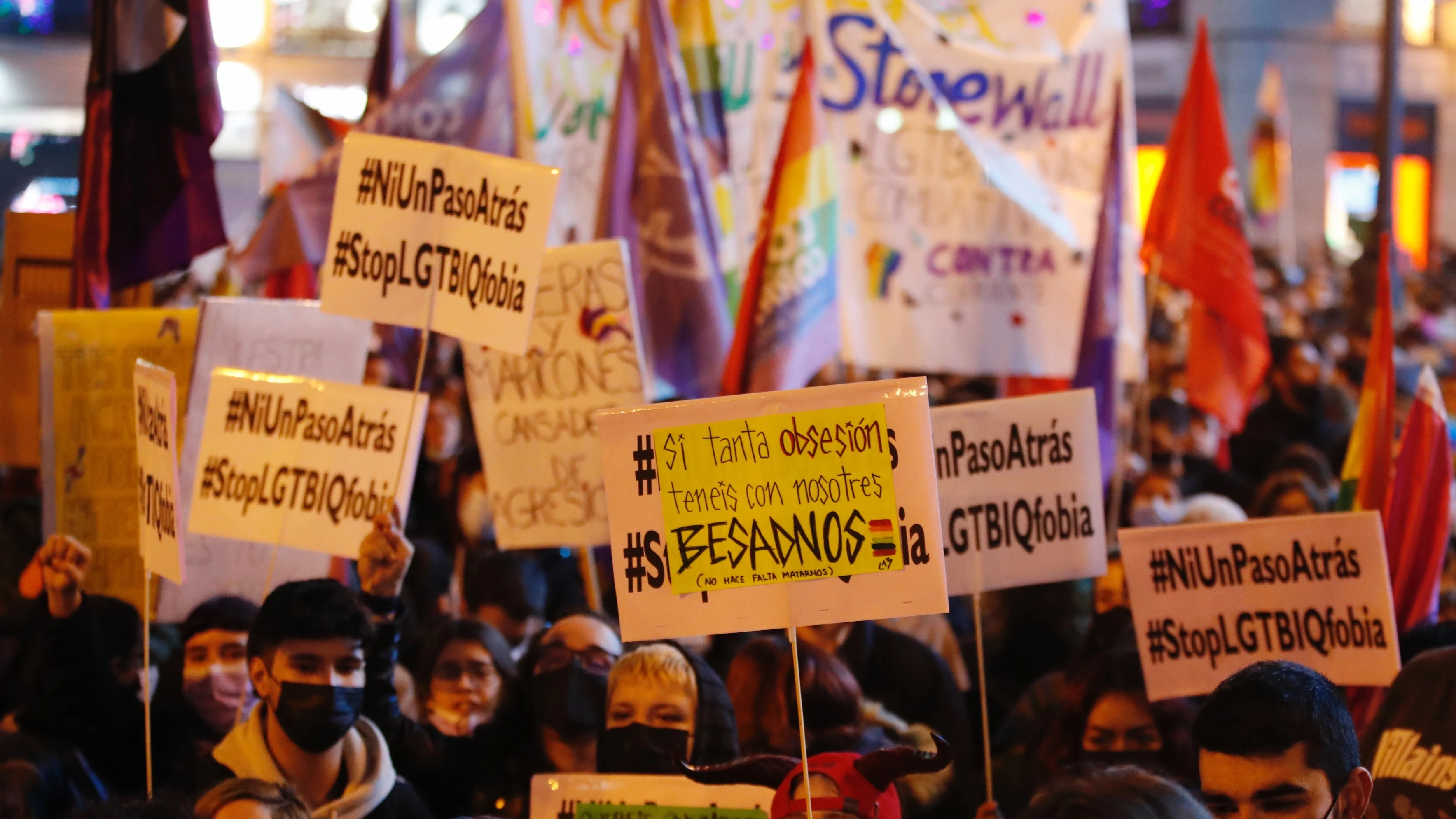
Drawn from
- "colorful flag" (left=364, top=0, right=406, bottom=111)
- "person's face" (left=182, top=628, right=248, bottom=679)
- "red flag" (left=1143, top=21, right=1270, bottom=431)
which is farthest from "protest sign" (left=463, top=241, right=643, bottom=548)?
"red flag" (left=1143, top=21, right=1270, bottom=431)

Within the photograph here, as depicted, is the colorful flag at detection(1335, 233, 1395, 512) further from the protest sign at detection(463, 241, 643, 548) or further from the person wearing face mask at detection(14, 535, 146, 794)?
the person wearing face mask at detection(14, 535, 146, 794)

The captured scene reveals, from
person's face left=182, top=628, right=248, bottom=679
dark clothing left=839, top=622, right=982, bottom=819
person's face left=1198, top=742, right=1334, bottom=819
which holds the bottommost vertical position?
dark clothing left=839, top=622, right=982, bottom=819

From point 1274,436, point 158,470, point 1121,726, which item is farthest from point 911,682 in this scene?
point 1274,436

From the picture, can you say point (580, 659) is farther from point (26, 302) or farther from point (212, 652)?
point (26, 302)

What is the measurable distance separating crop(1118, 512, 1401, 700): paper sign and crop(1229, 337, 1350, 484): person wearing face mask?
4364mm

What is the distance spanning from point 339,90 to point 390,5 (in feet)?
81.8

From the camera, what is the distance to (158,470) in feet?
12.3

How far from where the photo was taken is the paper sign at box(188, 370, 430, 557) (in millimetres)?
4211

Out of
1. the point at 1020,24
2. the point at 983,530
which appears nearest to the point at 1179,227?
the point at 1020,24

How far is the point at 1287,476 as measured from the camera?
6035mm

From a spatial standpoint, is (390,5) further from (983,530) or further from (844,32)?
(983,530)

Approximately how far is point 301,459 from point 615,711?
1198 mm

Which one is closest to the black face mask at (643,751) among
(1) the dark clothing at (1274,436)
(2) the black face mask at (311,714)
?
(2) the black face mask at (311,714)

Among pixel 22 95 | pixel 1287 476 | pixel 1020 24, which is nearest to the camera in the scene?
pixel 1287 476
